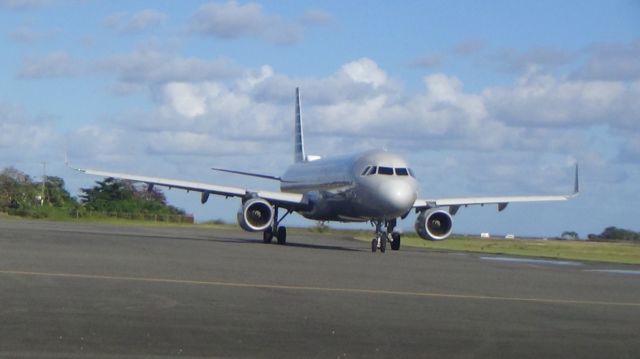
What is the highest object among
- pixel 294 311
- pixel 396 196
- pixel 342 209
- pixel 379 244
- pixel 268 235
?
pixel 396 196

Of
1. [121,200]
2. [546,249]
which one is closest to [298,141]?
[546,249]

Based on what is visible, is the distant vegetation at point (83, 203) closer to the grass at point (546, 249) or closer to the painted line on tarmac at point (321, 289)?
the grass at point (546, 249)

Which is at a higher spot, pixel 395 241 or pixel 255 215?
pixel 255 215

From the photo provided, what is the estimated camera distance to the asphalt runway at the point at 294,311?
12.3 m

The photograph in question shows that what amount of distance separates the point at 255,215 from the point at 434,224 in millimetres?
6197

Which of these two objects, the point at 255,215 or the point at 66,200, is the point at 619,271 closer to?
the point at 255,215

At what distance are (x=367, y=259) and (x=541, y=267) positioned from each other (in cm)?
440

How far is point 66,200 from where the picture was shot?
118688 millimetres

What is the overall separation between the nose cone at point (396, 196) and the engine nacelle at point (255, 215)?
4992 millimetres

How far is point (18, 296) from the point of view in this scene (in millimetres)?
15555

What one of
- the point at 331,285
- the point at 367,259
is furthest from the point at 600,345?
the point at 367,259

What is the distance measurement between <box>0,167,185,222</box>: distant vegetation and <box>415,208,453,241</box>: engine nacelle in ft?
180

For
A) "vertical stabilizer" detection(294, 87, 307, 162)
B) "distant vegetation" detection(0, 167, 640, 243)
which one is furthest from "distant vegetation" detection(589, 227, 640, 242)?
"vertical stabilizer" detection(294, 87, 307, 162)

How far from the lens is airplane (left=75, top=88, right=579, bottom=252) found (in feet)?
127
